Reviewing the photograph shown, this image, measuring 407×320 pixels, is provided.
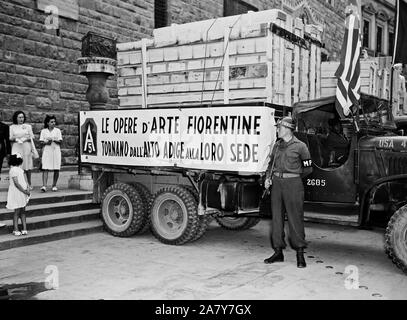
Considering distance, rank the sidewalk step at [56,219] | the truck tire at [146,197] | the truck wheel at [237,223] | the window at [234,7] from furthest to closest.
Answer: the window at [234,7]
the truck wheel at [237,223]
the truck tire at [146,197]
the sidewalk step at [56,219]

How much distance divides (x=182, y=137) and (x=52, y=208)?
3.18 m

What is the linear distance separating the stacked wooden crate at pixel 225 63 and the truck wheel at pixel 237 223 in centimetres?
238

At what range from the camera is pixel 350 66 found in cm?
685

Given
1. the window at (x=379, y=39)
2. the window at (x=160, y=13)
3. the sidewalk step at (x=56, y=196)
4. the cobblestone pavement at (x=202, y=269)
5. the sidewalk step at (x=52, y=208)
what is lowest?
the cobblestone pavement at (x=202, y=269)

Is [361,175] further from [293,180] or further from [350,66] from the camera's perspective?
[350,66]

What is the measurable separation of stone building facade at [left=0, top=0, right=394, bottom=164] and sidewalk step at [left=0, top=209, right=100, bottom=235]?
4492mm

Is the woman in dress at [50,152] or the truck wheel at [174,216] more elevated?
the woman in dress at [50,152]


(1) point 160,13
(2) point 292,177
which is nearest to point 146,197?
(2) point 292,177

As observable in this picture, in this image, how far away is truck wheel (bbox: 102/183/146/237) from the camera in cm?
800

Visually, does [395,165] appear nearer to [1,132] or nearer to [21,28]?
[1,132]

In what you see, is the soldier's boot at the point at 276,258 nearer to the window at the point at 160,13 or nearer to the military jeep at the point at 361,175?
the military jeep at the point at 361,175

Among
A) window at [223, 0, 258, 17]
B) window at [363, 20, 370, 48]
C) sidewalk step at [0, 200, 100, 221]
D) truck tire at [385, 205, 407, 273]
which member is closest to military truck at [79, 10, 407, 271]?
truck tire at [385, 205, 407, 273]

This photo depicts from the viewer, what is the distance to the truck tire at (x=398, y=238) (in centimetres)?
569

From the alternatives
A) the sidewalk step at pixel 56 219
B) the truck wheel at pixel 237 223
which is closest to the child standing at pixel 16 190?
the sidewalk step at pixel 56 219
